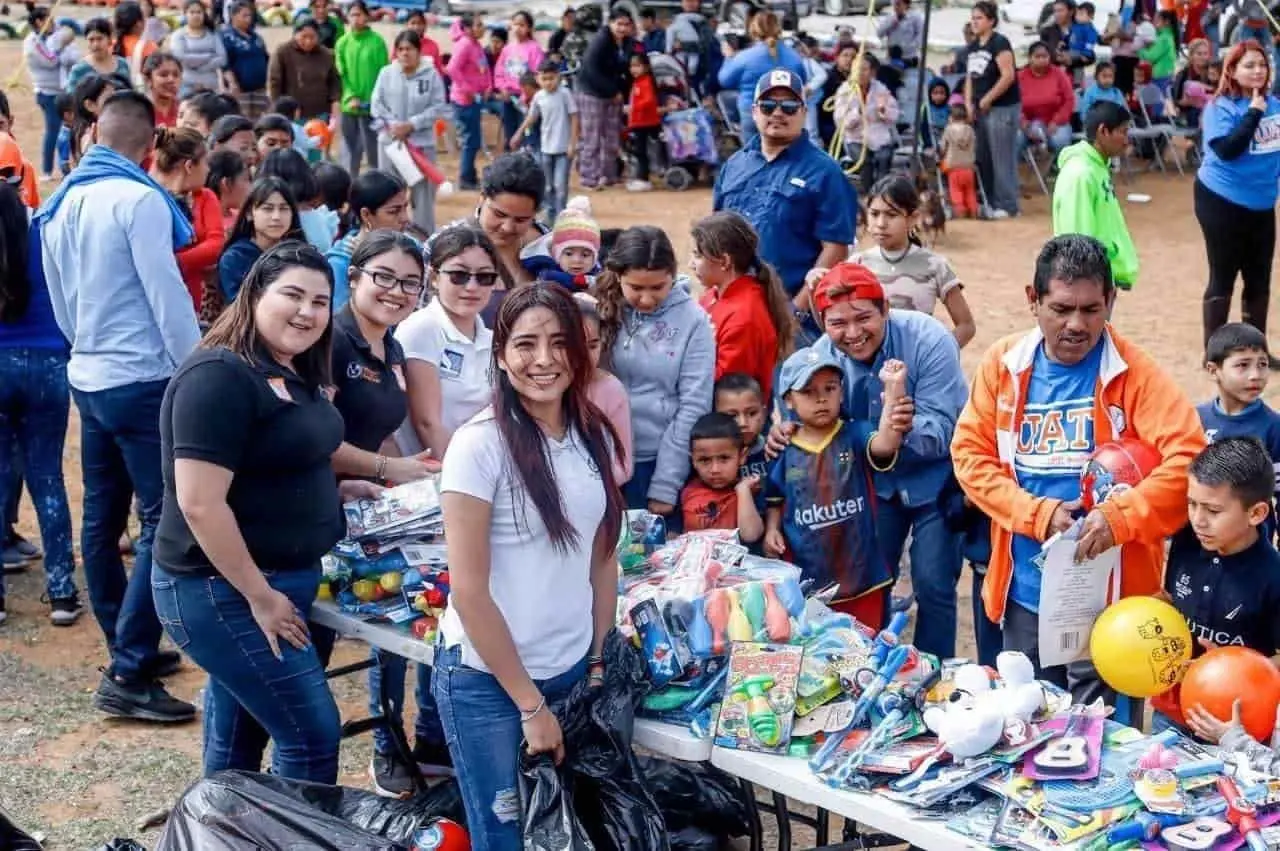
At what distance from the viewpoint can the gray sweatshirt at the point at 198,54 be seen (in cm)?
1399

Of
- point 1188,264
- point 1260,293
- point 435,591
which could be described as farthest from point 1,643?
point 1188,264

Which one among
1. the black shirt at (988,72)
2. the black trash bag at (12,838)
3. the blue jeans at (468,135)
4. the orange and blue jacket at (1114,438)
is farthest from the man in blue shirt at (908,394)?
the blue jeans at (468,135)

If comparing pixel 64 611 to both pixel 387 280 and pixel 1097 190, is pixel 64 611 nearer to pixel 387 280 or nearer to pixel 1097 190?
pixel 387 280

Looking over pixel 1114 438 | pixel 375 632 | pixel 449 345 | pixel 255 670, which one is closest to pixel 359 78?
pixel 449 345

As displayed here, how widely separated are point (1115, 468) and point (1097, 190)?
3762 mm

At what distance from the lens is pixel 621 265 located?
513 cm

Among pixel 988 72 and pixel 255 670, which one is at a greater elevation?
pixel 988 72

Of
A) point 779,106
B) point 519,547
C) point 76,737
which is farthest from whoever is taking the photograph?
point 779,106

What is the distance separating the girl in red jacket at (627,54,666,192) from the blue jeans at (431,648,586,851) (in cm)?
1255

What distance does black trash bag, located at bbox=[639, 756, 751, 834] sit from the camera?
4355mm

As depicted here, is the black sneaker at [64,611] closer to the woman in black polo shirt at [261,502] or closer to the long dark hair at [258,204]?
A: the long dark hair at [258,204]

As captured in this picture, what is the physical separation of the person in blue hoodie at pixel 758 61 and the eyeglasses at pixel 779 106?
24.9ft

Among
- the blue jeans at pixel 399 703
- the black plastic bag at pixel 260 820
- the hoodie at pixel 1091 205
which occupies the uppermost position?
the hoodie at pixel 1091 205

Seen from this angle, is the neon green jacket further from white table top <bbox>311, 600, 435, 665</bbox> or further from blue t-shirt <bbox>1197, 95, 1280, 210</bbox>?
white table top <bbox>311, 600, 435, 665</bbox>
